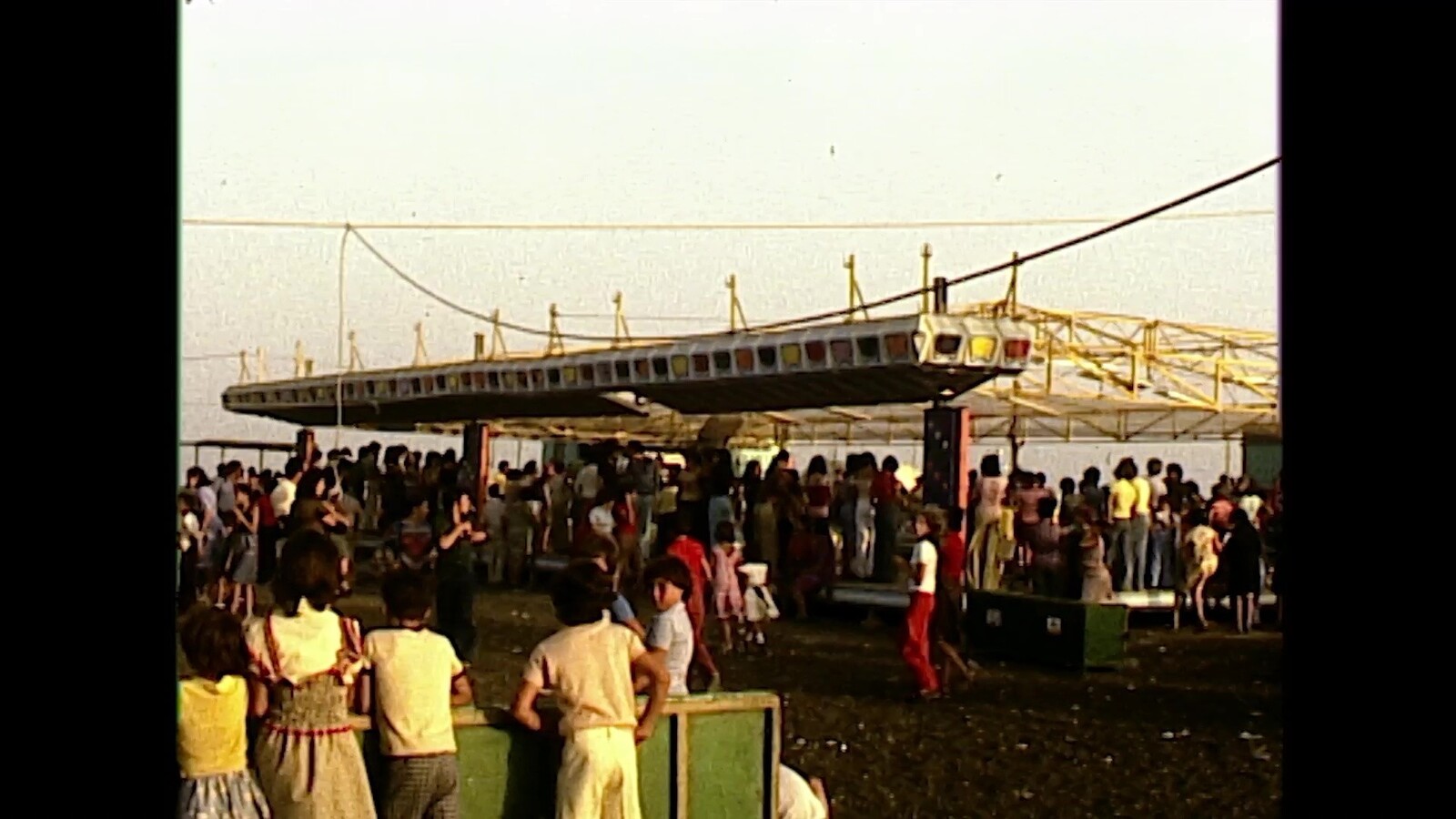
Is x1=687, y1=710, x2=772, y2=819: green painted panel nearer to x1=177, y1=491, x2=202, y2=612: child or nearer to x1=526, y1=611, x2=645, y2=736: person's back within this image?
x1=526, y1=611, x2=645, y2=736: person's back

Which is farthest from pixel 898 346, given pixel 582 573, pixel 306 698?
pixel 306 698

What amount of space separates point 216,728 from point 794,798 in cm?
240

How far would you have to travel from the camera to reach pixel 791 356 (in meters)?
19.7

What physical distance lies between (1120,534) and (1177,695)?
19.8ft

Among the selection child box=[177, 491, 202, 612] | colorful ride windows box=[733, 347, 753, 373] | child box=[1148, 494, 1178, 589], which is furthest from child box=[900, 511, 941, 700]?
child box=[1148, 494, 1178, 589]

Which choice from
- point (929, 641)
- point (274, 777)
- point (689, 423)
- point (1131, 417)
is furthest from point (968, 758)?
point (689, 423)

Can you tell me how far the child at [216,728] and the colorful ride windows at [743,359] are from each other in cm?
1396

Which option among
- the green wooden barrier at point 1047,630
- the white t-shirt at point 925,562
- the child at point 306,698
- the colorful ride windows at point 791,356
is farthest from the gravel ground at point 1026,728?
the child at point 306,698

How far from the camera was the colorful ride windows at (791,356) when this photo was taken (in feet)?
64.1

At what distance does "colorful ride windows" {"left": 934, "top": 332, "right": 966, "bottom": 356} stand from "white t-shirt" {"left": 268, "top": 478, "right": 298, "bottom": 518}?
6131 mm

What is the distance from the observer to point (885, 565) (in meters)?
20.8

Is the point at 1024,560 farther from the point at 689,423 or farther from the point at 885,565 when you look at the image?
the point at 689,423

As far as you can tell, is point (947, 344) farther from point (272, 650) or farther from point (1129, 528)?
point (272, 650)
